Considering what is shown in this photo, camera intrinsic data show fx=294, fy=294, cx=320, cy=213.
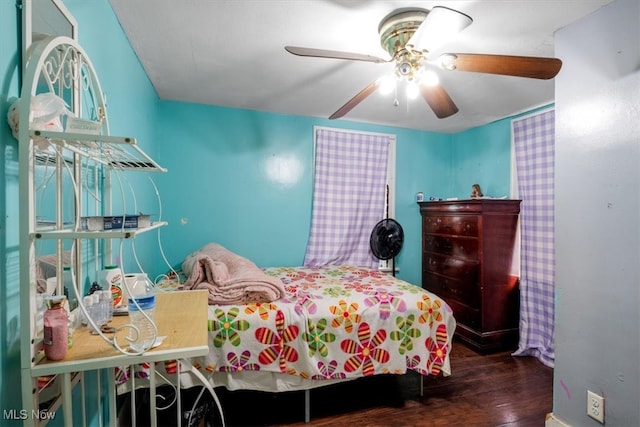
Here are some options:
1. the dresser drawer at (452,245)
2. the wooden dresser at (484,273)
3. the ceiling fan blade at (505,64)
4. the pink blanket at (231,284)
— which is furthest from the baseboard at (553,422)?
the ceiling fan blade at (505,64)

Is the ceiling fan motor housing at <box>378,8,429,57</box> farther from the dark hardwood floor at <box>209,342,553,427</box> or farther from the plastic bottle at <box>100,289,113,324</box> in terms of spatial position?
the dark hardwood floor at <box>209,342,553,427</box>

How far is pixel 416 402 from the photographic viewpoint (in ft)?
6.59

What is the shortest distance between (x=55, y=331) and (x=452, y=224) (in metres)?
3.09

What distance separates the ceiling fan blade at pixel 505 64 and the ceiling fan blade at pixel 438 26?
99mm

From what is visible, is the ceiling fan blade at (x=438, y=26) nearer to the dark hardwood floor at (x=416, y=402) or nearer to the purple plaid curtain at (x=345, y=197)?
the purple plaid curtain at (x=345, y=197)

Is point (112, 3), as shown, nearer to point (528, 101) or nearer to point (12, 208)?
point (12, 208)

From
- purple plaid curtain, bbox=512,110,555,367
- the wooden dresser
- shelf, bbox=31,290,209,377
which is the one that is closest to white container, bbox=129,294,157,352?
shelf, bbox=31,290,209,377

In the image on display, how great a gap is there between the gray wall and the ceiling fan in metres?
0.39

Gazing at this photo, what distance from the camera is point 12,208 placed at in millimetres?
736

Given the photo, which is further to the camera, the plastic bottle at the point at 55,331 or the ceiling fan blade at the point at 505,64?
the ceiling fan blade at the point at 505,64

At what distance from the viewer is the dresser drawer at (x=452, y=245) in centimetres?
279

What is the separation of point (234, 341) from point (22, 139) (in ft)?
4.44

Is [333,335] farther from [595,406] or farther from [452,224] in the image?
[452,224]

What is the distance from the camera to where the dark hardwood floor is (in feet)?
5.99
